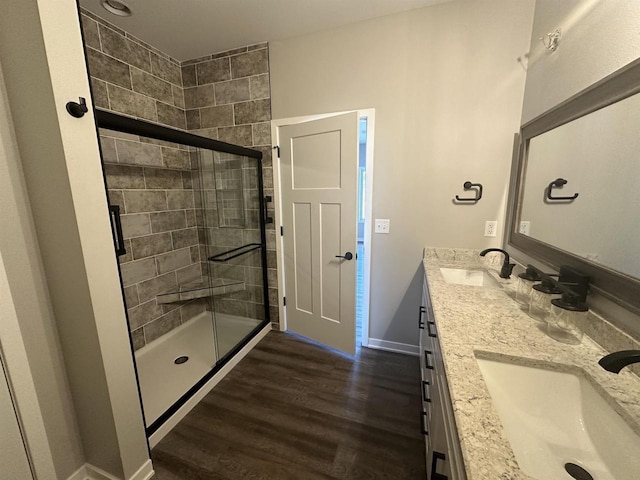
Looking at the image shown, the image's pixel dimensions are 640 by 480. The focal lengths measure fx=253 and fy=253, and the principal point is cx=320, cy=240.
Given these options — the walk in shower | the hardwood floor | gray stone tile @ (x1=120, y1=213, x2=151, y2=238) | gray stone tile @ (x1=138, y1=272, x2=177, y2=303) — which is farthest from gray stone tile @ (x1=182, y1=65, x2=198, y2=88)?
the hardwood floor

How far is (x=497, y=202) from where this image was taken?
1.96 meters

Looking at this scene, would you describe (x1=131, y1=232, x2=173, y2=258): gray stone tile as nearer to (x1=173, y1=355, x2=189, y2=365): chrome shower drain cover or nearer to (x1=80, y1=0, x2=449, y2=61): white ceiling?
(x1=173, y1=355, x2=189, y2=365): chrome shower drain cover

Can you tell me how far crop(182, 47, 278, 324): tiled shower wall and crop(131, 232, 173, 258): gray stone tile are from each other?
447 mm

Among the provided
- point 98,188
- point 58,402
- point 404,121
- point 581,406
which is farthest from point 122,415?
point 404,121

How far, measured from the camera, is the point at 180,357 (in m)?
2.35

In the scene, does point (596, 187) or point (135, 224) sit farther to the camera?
point (135, 224)

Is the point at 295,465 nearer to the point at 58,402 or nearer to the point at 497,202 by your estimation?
the point at 58,402

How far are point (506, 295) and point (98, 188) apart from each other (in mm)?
2089

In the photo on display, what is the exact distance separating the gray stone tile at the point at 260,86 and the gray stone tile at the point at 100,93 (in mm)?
1174

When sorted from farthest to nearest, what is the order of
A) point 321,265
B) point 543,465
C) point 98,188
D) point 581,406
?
point 321,265 → point 98,188 → point 581,406 → point 543,465

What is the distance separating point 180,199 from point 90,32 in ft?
4.65

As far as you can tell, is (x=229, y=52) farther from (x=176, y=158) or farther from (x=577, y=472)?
(x=577, y=472)

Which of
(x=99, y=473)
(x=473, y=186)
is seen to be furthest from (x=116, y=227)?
(x=473, y=186)

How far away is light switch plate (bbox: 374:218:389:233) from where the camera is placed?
2.24 metres
